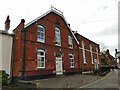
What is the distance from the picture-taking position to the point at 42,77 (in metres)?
20.3

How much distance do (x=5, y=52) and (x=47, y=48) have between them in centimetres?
518

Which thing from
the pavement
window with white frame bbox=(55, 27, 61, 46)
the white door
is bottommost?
the pavement

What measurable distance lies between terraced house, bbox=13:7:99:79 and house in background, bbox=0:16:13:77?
594 millimetres

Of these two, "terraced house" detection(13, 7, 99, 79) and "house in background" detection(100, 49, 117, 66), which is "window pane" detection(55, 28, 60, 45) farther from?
"house in background" detection(100, 49, 117, 66)

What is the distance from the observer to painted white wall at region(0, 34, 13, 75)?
1901 cm

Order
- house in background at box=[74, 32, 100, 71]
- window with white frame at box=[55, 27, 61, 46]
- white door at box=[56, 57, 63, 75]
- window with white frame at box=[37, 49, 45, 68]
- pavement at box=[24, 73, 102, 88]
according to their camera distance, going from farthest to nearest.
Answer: house in background at box=[74, 32, 100, 71], window with white frame at box=[55, 27, 61, 46], white door at box=[56, 57, 63, 75], window with white frame at box=[37, 49, 45, 68], pavement at box=[24, 73, 102, 88]

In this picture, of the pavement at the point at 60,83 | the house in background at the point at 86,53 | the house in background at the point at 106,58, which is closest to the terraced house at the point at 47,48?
the house in background at the point at 86,53

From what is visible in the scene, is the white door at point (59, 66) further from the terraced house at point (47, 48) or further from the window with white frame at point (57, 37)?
the window with white frame at point (57, 37)

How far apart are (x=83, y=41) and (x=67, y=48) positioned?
708 centimetres

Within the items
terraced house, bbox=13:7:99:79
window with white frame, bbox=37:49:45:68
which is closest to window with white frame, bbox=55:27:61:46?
terraced house, bbox=13:7:99:79

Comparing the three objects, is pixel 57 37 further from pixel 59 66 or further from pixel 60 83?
pixel 60 83

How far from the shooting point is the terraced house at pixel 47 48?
62.7ft

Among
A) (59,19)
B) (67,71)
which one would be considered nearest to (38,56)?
(67,71)

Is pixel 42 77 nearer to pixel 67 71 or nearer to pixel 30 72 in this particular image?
pixel 30 72
